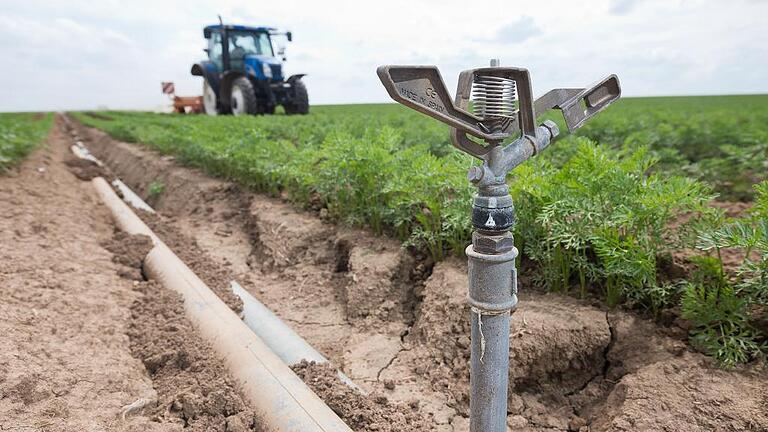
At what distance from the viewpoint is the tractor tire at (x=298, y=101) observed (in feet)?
58.7

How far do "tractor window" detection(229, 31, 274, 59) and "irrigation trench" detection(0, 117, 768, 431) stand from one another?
14010 mm

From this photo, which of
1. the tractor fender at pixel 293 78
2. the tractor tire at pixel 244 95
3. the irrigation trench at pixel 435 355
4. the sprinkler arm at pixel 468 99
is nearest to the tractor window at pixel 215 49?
the tractor tire at pixel 244 95

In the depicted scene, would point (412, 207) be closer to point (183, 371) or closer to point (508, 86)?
point (183, 371)

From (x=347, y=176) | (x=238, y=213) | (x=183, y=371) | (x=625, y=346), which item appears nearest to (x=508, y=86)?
(x=625, y=346)

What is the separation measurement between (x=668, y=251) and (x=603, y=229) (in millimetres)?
445

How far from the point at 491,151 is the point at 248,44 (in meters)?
17.6

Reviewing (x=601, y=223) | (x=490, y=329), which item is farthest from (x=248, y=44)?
(x=490, y=329)

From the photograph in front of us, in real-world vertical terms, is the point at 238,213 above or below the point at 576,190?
below

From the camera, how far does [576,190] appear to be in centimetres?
281

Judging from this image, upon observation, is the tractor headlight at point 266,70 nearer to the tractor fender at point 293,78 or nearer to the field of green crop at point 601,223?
the tractor fender at point 293,78

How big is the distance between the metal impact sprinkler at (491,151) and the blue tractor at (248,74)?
51.0ft

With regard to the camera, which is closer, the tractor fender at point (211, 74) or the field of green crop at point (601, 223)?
the field of green crop at point (601, 223)

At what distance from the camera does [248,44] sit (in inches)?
690

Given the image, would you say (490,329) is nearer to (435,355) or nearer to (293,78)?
(435,355)
